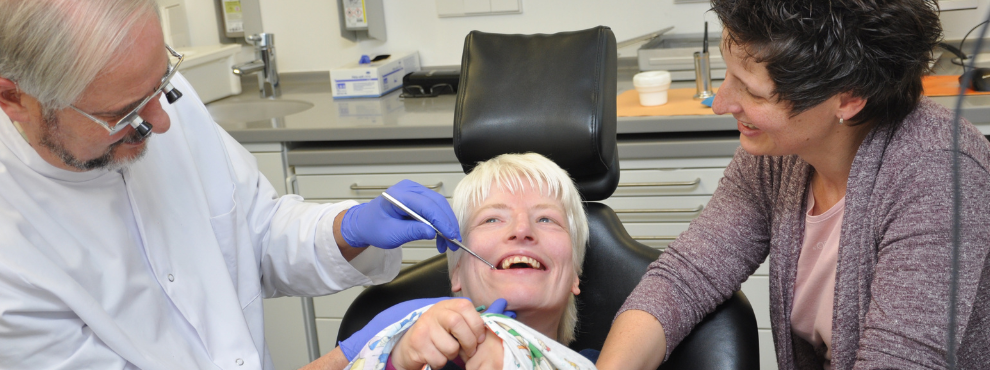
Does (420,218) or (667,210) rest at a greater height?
(420,218)

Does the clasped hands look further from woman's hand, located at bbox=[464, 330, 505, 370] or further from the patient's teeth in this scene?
the patient's teeth

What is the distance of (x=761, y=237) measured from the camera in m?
1.34

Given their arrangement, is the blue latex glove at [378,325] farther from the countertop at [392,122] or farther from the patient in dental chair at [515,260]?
the countertop at [392,122]

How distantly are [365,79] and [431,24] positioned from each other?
1.27 feet

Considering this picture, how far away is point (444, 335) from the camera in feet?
3.63

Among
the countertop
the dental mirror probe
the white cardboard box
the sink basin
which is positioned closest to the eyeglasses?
the dental mirror probe

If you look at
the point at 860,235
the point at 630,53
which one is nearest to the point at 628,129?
the point at 630,53

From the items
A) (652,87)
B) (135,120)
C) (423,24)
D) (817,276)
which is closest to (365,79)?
(423,24)

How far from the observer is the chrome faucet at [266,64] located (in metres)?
2.81

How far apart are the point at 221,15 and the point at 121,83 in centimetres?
220

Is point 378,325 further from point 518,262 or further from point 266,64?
A: point 266,64

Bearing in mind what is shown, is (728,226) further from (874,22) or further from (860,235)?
(874,22)

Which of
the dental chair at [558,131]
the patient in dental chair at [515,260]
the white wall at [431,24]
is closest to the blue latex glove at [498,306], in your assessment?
the patient in dental chair at [515,260]

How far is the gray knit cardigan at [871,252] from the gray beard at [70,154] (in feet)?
2.65
